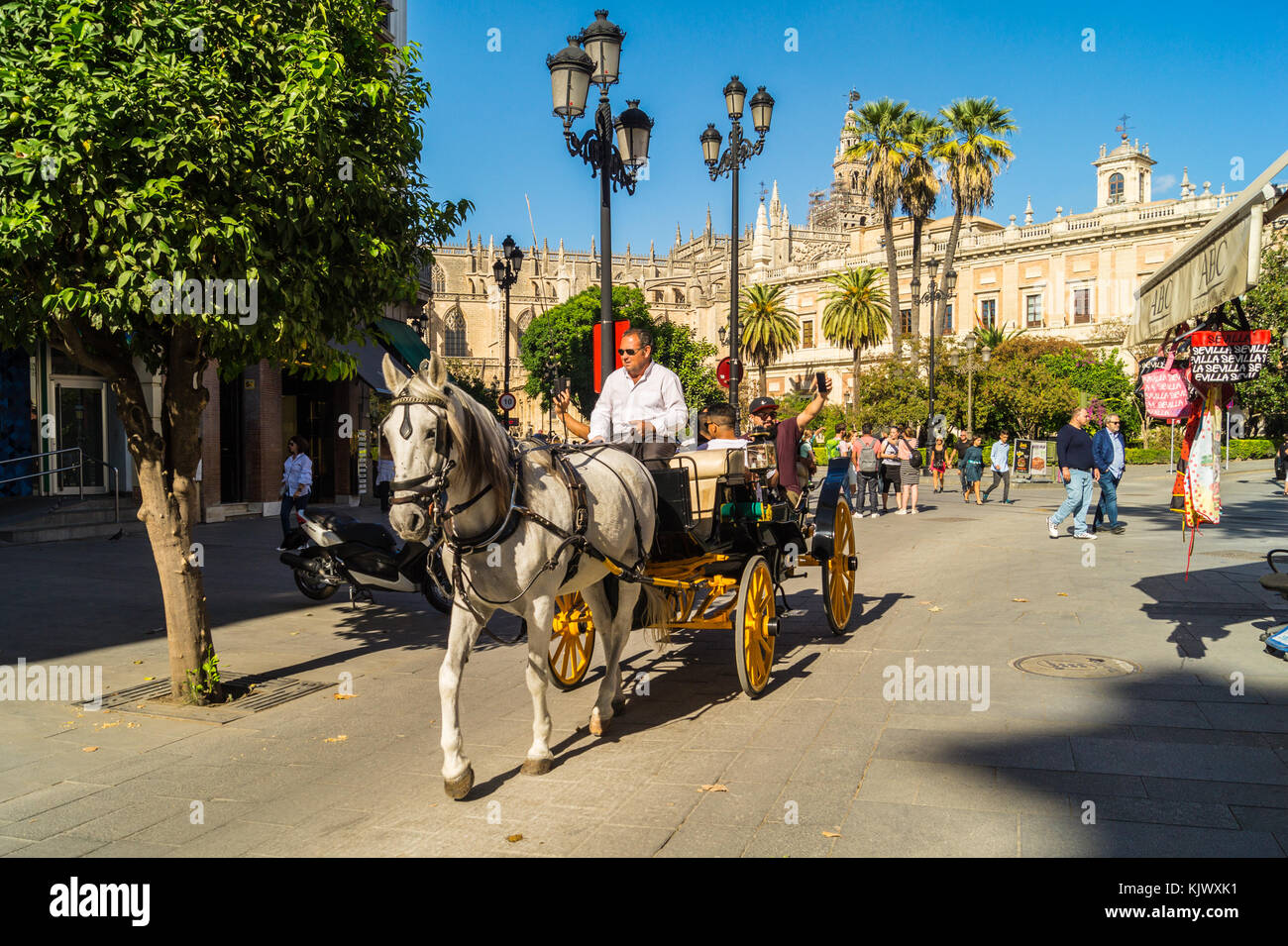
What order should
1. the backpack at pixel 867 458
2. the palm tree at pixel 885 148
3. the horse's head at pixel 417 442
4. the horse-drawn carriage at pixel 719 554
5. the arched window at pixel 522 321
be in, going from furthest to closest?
the arched window at pixel 522 321 → the palm tree at pixel 885 148 → the backpack at pixel 867 458 → the horse-drawn carriage at pixel 719 554 → the horse's head at pixel 417 442

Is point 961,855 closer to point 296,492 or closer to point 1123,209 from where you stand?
point 296,492

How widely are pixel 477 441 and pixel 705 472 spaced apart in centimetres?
235

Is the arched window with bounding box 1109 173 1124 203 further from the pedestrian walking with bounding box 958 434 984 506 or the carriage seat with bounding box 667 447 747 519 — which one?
the carriage seat with bounding box 667 447 747 519

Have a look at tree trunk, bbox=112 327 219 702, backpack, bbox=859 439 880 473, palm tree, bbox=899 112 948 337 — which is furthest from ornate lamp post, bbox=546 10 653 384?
palm tree, bbox=899 112 948 337

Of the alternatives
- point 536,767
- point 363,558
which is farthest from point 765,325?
point 536,767

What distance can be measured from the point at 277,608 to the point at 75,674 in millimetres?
3145

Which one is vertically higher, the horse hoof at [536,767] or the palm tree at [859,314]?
the palm tree at [859,314]

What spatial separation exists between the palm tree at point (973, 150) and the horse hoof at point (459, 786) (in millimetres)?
49172

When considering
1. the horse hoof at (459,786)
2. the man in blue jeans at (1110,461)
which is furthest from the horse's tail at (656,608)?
the man in blue jeans at (1110,461)

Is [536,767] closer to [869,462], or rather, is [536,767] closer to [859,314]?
[869,462]

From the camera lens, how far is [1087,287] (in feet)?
202

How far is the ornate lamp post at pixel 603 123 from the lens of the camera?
34.5 feet

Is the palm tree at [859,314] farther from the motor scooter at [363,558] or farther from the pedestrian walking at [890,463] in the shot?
the motor scooter at [363,558]
